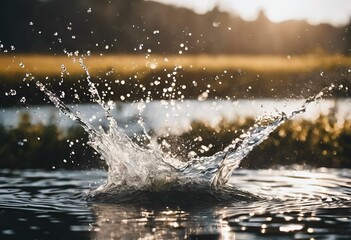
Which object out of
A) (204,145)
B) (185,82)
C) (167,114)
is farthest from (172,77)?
(204,145)

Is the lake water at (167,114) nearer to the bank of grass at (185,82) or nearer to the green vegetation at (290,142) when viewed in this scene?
the green vegetation at (290,142)

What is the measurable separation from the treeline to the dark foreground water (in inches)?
1999

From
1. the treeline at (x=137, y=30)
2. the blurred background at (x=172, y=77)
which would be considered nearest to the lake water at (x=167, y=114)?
the blurred background at (x=172, y=77)

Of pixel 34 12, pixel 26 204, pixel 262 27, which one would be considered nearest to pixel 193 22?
pixel 262 27

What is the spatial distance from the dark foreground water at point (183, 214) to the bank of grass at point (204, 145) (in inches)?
84.1

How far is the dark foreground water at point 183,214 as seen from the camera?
715 centimetres

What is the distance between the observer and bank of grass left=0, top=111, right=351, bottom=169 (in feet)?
42.7

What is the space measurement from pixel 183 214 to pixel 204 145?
5961 mm

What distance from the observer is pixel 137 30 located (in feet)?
231

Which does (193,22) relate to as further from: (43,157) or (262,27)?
(43,157)

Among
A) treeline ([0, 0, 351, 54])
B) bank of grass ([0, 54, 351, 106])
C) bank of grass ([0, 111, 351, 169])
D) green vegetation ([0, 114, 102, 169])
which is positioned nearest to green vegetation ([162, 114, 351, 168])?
bank of grass ([0, 111, 351, 169])

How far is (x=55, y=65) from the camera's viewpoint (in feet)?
167

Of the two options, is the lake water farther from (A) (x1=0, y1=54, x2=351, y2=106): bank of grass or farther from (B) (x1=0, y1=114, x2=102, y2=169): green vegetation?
(A) (x1=0, y1=54, x2=351, y2=106): bank of grass

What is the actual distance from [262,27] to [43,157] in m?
56.2
